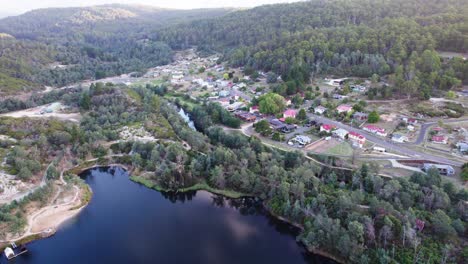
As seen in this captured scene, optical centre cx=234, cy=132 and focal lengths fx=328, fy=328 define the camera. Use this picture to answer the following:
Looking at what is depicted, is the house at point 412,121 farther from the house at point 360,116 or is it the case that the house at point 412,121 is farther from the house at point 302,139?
the house at point 302,139

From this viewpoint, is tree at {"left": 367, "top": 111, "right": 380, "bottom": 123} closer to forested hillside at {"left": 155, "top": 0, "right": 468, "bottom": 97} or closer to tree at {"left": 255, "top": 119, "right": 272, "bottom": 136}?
forested hillside at {"left": 155, "top": 0, "right": 468, "bottom": 97}

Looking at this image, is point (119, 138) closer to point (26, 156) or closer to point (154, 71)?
point (26, 156)

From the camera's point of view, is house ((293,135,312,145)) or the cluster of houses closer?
the cluster of houses

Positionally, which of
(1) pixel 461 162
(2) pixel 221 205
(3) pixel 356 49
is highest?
(3) pixel 356 49

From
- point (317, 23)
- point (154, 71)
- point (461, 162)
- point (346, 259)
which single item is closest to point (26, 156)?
point (346, 259)

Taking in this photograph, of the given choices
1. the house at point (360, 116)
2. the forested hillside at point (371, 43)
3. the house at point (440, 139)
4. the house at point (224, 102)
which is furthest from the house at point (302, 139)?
the forested hillside at point (371, 43)

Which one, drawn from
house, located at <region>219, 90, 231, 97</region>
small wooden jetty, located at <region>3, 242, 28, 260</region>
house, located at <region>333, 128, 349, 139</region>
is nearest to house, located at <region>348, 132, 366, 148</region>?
house, located at <region>333, 128, 349, 139</region>
